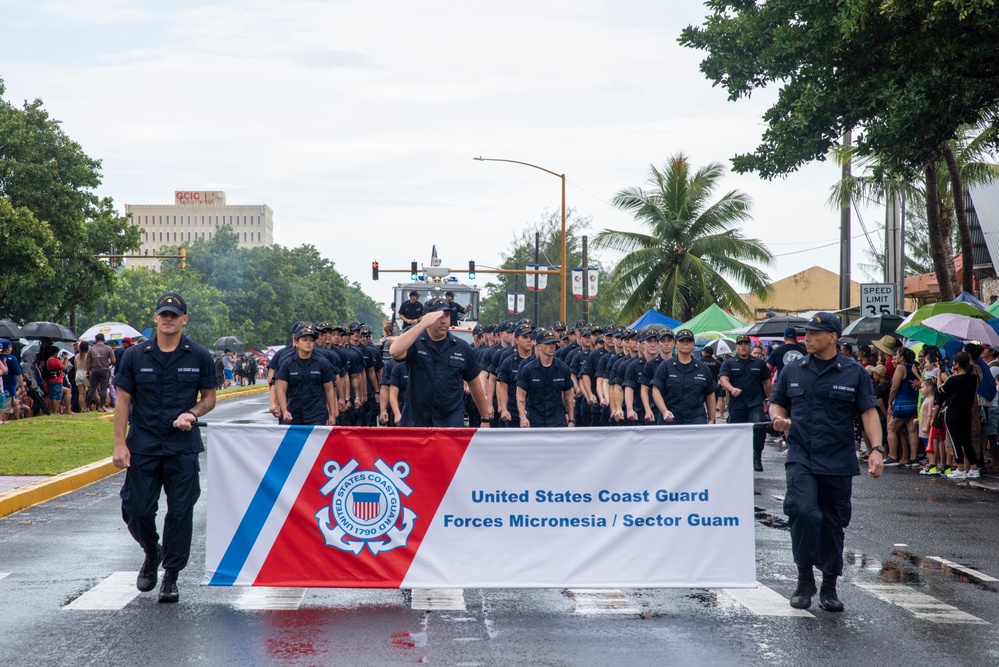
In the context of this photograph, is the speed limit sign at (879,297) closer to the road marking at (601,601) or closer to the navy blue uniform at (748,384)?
the navy blue uniform at (748,384)

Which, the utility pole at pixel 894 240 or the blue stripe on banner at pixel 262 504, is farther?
the utility pole at pixel 894 240

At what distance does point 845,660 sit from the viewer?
634 cm

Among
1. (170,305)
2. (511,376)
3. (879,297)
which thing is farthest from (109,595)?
(879,297)

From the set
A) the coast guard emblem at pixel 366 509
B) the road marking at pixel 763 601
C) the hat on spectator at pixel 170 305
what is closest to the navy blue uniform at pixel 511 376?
the road marking at pixel 763 601

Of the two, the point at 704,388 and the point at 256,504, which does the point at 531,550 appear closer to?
the point at 256,504

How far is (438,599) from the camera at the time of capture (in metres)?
7.90

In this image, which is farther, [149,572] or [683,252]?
[683,252]

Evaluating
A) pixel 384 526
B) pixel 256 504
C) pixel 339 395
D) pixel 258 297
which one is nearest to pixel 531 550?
pixel 384 526

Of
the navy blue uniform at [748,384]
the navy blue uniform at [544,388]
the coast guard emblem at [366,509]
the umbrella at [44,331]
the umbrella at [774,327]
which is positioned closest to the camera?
the coast guard emblem at [366,509]

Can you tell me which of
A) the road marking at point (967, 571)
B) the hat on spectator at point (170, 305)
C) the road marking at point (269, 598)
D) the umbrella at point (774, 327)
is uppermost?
the umbrella at point (774, 327)

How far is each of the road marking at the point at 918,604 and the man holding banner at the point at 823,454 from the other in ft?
1.71

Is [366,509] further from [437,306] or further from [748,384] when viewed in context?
[748,384]

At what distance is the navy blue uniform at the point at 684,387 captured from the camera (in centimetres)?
1353

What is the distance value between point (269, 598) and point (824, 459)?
3.78m
